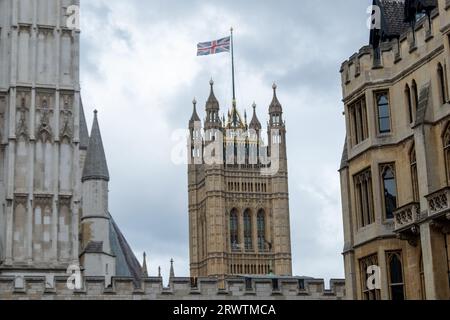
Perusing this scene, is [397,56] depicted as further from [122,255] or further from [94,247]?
[122,255]

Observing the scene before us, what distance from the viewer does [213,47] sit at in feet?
282

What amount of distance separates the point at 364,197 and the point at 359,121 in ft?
7.25

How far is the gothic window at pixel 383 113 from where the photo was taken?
2786 centimetres

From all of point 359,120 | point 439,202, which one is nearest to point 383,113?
point 359,120

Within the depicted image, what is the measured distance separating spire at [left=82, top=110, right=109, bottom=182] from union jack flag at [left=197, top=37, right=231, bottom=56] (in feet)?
118

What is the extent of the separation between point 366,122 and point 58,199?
22.0 m

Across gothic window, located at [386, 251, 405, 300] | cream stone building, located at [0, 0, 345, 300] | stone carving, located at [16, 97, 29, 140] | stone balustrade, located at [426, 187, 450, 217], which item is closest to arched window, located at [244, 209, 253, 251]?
cream stone building, located at [0, 0, 345, 300]

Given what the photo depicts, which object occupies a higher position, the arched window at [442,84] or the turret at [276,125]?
the turret at [276,125]

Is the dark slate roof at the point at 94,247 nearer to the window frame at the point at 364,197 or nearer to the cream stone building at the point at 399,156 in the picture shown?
the cream stone building at the point at 399,156

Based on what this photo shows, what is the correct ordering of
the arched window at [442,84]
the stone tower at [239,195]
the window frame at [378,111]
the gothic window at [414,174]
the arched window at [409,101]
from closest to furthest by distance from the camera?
1. the arched window at [442,84]
2. the gothic window at [414,174]
3. the arched window at [409,101]
4. the window frame at [378,111]
5. the stone tower at [239,195]

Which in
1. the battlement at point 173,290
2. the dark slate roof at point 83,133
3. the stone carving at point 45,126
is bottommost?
the battlement at point 173,290

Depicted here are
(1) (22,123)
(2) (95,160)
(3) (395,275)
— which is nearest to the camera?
(3) (395,275)

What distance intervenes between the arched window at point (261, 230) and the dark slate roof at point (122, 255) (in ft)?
200

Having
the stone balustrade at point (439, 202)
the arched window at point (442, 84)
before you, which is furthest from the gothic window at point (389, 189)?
the arched window at point (442, 84)
